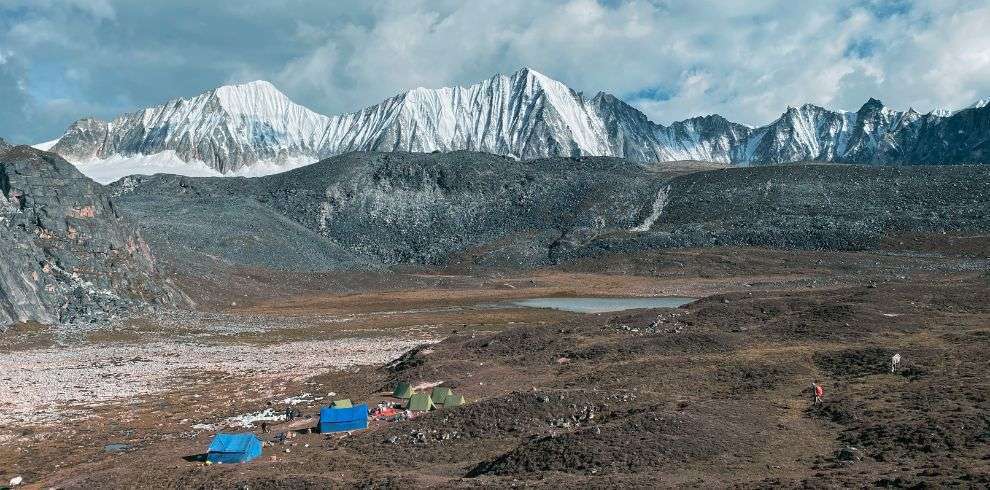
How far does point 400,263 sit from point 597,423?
151 m

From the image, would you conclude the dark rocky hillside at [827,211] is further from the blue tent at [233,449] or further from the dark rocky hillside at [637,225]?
the blue tent at [233,449]

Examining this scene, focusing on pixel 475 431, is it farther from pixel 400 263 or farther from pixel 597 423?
pixel 400 263

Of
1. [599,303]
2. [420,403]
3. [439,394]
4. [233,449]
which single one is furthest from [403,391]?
[599,303]

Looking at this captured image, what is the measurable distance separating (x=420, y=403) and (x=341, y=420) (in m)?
5.03

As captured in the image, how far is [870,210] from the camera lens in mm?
175750

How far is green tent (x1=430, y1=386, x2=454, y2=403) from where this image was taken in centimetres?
4250

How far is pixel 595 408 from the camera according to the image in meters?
36.7

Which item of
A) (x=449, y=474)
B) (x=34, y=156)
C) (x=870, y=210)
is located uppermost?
(x=34, y=156)

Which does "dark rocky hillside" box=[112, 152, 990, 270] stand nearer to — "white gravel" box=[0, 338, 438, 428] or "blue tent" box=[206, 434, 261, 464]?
"white gravel" box=[0, 338, 438, 428]

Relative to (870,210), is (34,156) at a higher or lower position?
higher

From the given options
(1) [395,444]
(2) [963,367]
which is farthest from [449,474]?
(2) [963,367]

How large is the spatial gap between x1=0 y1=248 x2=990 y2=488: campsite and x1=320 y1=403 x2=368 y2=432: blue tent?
20cm

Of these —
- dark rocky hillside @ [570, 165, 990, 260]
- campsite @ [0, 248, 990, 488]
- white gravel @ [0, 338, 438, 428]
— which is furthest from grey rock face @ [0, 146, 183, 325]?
dark rocky hillside @ [570, 165, 990, 260]

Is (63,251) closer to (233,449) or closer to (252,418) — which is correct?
(252,418)
